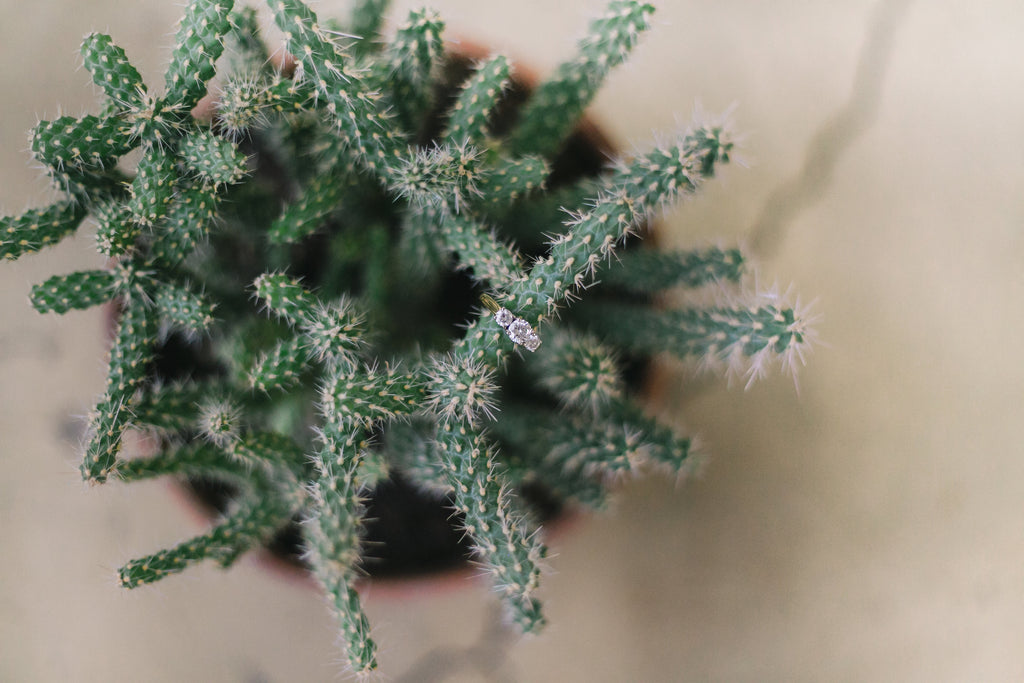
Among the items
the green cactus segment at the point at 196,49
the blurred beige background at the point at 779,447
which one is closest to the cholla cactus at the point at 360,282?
the green cactus segment at the point at 196,49

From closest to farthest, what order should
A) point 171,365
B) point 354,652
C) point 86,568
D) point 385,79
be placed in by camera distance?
1. point 354,652
2. point 385,79
3. point 171,365
4. point 86,568

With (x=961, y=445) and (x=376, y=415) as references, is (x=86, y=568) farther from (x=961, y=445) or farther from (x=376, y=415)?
(x=961, y=445)

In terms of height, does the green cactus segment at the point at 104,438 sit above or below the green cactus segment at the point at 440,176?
below

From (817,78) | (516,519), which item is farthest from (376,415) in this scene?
(817,78)

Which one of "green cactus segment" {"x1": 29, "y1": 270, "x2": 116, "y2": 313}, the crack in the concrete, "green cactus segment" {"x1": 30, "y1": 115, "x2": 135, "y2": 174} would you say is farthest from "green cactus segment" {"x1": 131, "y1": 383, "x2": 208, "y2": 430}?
the crack in the concrete

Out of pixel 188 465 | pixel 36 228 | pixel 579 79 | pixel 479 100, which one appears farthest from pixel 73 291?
pixel 579 79

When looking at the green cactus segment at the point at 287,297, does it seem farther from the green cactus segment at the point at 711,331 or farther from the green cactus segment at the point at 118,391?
the green cactus segment at the point at 711,331
